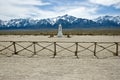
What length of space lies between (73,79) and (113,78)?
1.93 metres

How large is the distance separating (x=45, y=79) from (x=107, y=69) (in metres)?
4.08

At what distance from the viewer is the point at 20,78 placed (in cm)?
949

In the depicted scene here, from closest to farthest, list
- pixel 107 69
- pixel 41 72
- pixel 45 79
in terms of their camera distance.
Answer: pixel 45 79 < pixel 41 72 < pixel 107 69

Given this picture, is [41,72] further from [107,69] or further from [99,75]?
[107,69]

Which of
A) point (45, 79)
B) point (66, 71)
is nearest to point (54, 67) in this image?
point (66, 71)

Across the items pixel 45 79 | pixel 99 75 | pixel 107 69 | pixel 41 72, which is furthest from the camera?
pixel 107 69

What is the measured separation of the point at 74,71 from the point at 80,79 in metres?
1.67

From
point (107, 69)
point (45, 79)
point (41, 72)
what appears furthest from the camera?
point (107, 69)

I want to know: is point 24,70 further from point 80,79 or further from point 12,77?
point 80,79

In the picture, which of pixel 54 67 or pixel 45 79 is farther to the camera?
pixel 54 67

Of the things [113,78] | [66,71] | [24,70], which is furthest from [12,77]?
[113,78]

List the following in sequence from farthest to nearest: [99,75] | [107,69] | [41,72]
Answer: [107,69] → [41,72] → [99,75]

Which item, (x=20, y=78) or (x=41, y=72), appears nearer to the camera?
(x=20, y=78)

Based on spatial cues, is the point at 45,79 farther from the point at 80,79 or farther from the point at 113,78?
the point at 113,78
